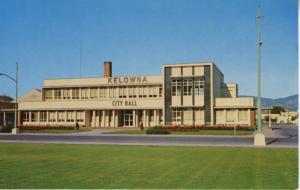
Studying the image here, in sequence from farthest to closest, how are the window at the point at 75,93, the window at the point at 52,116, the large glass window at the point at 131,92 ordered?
the window at the point at 75,93 → the window at the point at 52,116 → the large glass window at the point at 131,92

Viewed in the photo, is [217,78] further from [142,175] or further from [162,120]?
[142,175]

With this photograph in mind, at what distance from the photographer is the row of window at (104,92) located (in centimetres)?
5669

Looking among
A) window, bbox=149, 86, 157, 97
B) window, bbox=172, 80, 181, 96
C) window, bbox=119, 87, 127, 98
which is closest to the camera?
window, bbox=172, 80, 181, 96

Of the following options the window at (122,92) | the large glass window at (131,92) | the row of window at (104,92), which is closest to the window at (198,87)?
the row of window at (104,92)

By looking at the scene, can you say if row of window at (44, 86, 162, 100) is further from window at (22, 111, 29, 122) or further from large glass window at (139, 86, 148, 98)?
window at (22, 111, 29, 122)

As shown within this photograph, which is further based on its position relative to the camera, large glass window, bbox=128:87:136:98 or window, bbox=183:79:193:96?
large glass window, bbox=128:87:136:98

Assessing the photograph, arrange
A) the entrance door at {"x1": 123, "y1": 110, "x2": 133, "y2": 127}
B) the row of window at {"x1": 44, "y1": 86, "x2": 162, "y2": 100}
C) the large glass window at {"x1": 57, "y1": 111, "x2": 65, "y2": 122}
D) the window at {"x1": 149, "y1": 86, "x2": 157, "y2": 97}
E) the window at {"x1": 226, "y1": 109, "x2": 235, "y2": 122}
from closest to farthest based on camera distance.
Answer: the window at {"x1": 226, "y1": 109, "x2": 235, "y2": 122} < the window at {"x1": 149, "y1": 86, "x2": 157, "y2": 97} < the row of window at {"x1": 44, "y1": 86, "x2": 162, "y2": 100} < the entrance door at {"x1": 123, "y1": 110, "x2": 133, "y2": 127} < the large glass window at {"x1": 57, "y1": 111, "x2": 65, "y2": 122}

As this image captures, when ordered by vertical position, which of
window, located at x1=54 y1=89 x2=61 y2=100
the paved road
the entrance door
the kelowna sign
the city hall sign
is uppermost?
the city hall sign

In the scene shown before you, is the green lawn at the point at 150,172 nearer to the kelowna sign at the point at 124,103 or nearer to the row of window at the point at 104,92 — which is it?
the kelowna sign at the point at 124,103

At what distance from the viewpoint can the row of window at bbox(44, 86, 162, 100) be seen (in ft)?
186

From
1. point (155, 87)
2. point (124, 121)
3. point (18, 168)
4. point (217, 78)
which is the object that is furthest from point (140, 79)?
point (18, 168)

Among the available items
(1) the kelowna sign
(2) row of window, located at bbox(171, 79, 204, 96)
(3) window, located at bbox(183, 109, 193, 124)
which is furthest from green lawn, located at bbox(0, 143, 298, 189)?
(1) the kelowna sign

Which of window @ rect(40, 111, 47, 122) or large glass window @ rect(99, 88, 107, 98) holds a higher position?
large glass window @ rect(99, 88, 107, 98)

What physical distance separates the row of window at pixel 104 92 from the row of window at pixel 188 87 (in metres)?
4.80
